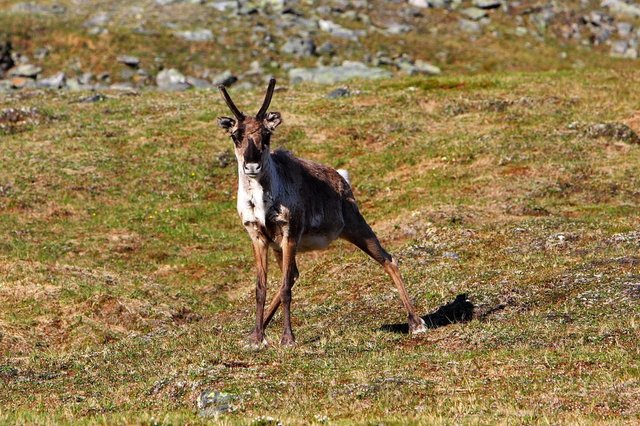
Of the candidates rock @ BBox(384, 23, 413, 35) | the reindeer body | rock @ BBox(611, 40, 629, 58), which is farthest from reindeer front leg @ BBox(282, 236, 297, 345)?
rock @ BBox(611, 40, 629, 58)

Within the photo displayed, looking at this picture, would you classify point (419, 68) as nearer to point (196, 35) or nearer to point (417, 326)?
point (196, 35)

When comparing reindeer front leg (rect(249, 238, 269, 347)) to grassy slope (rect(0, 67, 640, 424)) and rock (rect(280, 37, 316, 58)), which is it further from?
rock (rect(280, 37, 316, 58))

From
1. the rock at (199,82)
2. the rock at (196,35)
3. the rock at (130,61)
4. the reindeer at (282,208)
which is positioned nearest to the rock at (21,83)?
the rock at (130,61)

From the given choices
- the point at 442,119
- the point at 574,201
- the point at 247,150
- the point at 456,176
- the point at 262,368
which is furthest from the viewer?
the point at 442,119

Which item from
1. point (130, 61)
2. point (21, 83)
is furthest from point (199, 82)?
point (21, 83)

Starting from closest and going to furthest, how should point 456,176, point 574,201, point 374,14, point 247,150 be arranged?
1. point 247,150
2. point 574,201
3. point 456,176
4. point 374,14

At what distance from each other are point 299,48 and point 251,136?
59.7 metres

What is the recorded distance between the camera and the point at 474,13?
3637 inches

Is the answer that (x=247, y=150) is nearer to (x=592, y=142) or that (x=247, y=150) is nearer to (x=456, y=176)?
(x=456, y=176)

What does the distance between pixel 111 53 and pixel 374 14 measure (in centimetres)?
2592

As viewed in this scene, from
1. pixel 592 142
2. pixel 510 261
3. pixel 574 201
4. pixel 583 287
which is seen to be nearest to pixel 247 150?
pixel 583 287

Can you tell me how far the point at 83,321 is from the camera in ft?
89.3

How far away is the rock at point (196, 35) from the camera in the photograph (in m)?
79.9

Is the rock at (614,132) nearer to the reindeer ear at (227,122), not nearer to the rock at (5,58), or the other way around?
the reindeer ear at (227,122)
